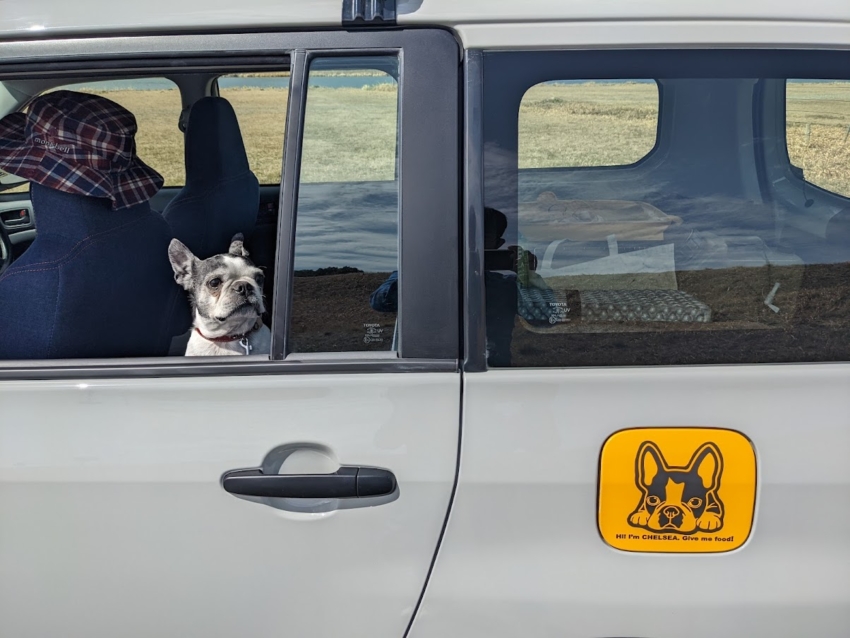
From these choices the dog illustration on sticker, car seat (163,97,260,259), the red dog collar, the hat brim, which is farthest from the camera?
car seat (163,97,260,259)

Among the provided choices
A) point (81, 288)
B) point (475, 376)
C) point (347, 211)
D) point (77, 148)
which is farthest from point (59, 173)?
point (475, 376)

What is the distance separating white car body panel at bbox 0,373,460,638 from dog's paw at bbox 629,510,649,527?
12.8 inches

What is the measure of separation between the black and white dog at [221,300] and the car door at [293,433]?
69 centimetres

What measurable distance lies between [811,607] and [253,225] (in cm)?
226

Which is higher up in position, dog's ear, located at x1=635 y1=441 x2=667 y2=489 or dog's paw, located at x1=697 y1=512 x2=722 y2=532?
dog's ear, located at x1=635 y1=441 x2=667 y2=489

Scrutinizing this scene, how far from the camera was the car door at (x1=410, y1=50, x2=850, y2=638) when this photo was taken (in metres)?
1.48

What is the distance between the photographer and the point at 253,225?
3125mm

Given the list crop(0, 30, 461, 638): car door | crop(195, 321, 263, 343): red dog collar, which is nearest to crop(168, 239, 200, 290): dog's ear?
crop(195, 321, 263, 343): red dog collar

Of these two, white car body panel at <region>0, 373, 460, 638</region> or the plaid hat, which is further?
the plaid hat

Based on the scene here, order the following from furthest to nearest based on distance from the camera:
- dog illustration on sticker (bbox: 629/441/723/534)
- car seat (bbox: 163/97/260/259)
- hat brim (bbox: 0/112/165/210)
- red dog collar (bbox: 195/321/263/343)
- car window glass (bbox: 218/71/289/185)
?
car window glass (bbox: 218/71/289/185) → car seat (bbox: 163/97/260/259) → red dog collar (bbox: 195/321/263/343) → hat brim (bbox: 0/112/165/210) → dog illustration on sticker (bbox: 629/441/723/534)

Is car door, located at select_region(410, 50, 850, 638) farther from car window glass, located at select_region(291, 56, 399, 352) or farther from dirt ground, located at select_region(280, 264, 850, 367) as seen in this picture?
car window glass, located at select_region(291, 56, 399, 352)

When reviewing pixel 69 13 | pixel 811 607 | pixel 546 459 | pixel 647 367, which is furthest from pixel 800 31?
pixel 69 13

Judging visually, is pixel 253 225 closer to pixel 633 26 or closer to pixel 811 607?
pixel 633 26

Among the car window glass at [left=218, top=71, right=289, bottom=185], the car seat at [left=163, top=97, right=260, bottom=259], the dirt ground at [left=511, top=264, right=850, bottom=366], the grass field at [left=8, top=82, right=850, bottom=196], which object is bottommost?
the dirt ground at [left=511, top=264, right=850, bottom=366]
